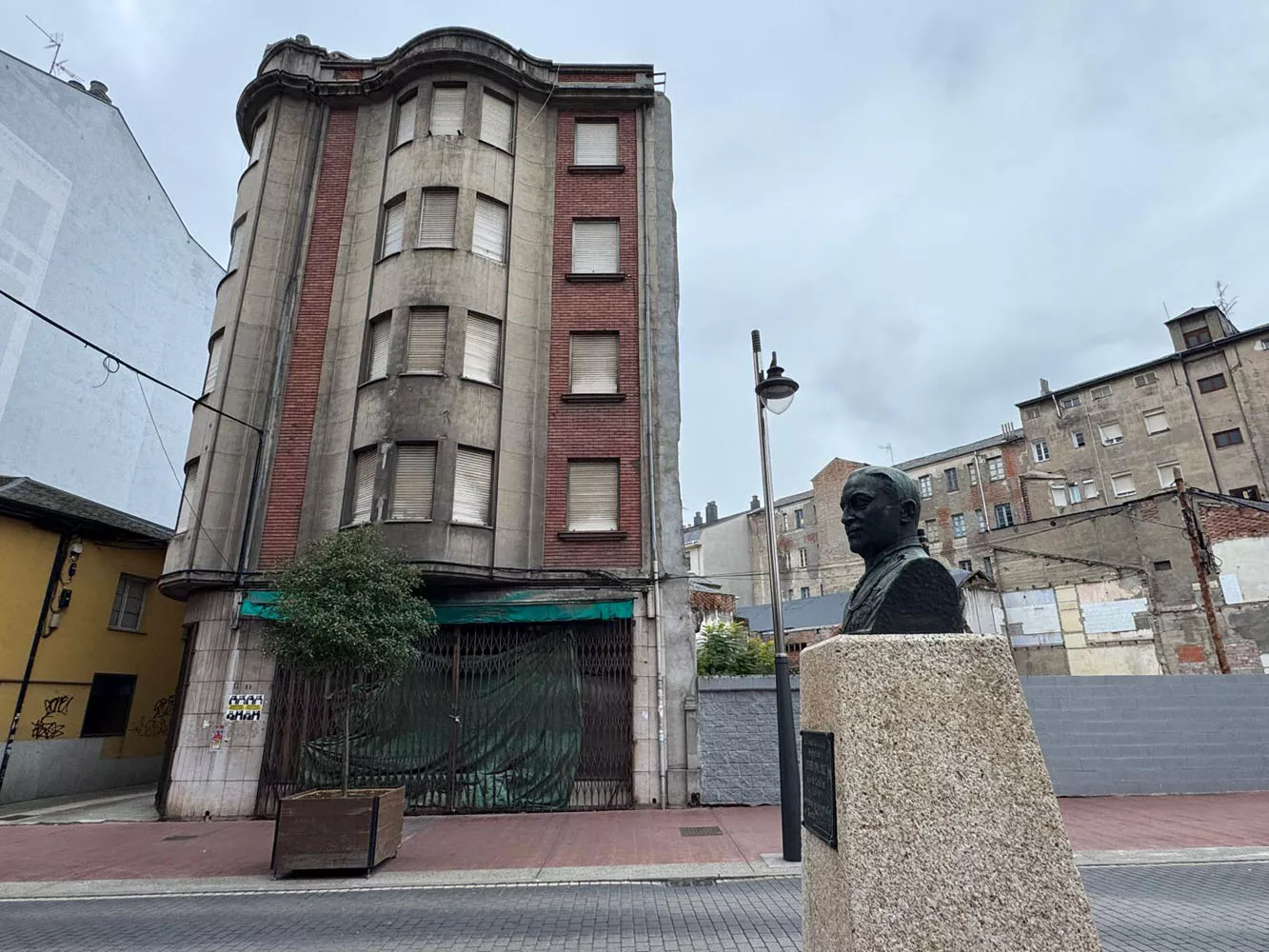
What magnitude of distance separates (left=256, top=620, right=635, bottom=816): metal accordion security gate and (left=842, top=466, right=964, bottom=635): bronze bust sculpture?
33.0ft

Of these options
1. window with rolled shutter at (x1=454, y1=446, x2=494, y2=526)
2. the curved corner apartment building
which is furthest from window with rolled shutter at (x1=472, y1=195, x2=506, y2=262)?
window with rolled shutter at (x1=454, y1=446, x2=494, y2=526)

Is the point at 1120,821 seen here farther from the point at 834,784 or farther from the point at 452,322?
the point at 452,322

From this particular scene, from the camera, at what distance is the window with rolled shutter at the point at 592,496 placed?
1516 centimetres

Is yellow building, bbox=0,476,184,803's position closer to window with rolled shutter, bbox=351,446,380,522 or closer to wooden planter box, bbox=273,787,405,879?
window with rolled shutter, bbox=351,446,380,522

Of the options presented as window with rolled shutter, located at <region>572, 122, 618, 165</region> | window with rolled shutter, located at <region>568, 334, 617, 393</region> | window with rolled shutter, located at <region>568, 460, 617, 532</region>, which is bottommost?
window with rolled shutter, located at <region>568, 460, 617, 532</region>

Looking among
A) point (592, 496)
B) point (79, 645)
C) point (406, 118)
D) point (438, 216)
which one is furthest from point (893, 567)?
point (79, 645)

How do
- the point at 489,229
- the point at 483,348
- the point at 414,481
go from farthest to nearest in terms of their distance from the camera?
the point at 489,229 < the point at 483,348 < the point at 414,481

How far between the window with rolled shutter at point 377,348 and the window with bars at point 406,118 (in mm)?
5044

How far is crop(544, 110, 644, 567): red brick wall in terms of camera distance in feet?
48.9

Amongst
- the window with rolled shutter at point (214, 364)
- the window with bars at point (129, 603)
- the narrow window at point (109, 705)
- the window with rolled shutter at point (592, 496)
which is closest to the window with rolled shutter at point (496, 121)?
the window with rolled shutter at point (214, 364)

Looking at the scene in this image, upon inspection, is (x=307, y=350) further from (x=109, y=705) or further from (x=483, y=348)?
(x=109, y=705)

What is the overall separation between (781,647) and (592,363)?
9.04 metres

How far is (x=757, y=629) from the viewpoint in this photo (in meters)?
33.7

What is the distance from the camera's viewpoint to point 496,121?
17812 millimetres
